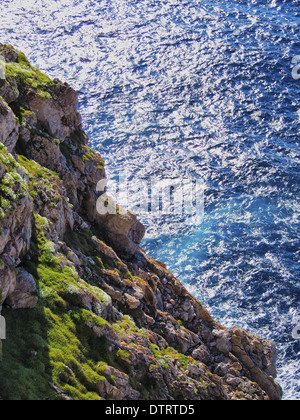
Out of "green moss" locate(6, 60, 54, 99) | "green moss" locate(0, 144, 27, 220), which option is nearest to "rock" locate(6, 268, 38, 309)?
"green moss" locate(0, 144, 27, 220)

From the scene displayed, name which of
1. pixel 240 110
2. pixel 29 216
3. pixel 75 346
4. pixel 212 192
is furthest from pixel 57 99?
pixel 240 110

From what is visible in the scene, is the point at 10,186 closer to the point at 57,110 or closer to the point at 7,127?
the point at 7,127

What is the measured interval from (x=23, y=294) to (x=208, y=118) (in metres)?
66.7

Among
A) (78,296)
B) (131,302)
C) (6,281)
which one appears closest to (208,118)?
(131,302)

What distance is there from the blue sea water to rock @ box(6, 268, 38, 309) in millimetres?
31736

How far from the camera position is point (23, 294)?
22.7 metres

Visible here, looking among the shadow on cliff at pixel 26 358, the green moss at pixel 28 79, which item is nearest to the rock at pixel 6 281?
the shadow on cliff at pixel 26 358

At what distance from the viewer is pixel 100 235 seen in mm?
36344

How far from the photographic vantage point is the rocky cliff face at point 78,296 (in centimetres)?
2209

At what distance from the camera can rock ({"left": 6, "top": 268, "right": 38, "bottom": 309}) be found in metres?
22.5

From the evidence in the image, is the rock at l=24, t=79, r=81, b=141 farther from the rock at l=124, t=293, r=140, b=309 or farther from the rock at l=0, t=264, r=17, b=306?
the rock at l=0, t=264, r=17, b=306

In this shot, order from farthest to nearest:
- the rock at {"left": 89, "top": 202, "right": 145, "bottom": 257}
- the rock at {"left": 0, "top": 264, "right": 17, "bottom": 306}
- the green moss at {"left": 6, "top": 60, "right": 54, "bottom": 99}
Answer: the rock at {"left": 89, "top": 202, "right": 145, "bottom": 257} → the green moss at {"left": 6, "top": 60, "right": 54, "bottom": 99} → the rock at {"left": 0, "top": 264, "right": 17, "bottom": 306}
